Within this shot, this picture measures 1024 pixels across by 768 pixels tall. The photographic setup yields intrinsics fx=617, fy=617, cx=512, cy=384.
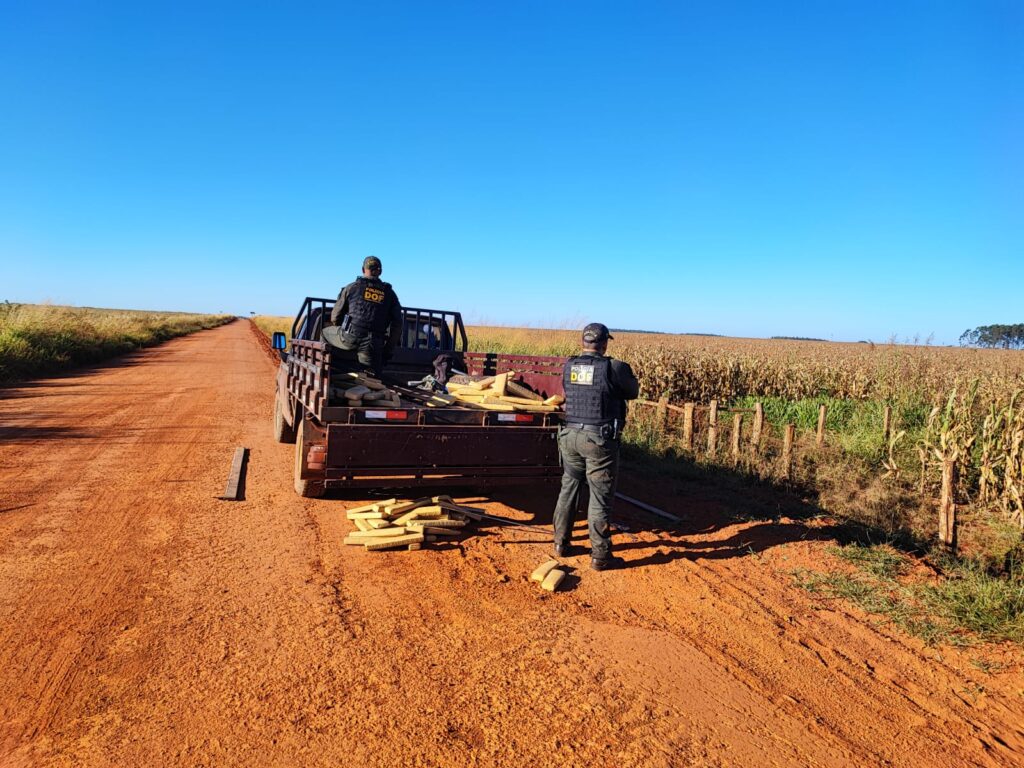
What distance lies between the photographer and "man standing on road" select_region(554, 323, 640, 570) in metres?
4.93

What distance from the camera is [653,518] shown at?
6488 mm

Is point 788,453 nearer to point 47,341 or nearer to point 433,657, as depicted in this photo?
point 433,657

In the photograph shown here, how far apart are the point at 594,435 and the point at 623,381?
1.63ft

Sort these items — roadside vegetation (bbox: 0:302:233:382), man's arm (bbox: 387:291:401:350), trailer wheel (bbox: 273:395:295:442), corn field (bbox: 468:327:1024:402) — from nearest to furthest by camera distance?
1. man's arm (bbox: 387:291:401:350)
2. trailer wheel (bbox: 273:395:295:442)
3. corn field (bbox: 468:327:1024:402)
4. roadside vegetation (bbox: 0:302:233:382)

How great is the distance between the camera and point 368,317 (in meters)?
6.77

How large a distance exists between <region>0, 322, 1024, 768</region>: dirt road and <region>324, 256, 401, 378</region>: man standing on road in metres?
1.89

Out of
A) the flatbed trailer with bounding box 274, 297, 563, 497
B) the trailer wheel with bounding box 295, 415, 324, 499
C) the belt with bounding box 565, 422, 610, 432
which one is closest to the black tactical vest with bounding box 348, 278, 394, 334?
the flatbed trailer with bounding box 274, 297, 563, 497

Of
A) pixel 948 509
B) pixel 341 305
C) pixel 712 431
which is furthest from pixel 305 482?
pixel 948 509

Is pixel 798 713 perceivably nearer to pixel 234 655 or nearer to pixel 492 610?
pixel 492 610

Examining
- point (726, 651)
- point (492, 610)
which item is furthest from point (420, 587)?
point (726, 651)

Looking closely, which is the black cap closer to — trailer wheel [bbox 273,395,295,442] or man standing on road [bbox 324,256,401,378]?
man standing on road [bbox 324,256,401,378]

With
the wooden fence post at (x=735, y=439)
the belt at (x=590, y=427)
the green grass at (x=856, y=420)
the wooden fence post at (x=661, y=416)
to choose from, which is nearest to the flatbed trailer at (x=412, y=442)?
the belt at (x=590, y=427)

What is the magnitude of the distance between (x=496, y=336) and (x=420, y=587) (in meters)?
22.2

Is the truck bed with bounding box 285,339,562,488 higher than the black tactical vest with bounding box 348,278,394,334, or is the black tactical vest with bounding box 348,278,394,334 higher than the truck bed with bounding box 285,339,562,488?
the black tactical vest with bounding box 348,278,394,334
